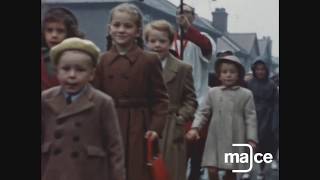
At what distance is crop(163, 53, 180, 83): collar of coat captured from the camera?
3.94 meters

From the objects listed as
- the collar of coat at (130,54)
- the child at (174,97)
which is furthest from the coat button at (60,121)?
the child at (174,97)

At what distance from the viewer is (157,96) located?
12.8ft

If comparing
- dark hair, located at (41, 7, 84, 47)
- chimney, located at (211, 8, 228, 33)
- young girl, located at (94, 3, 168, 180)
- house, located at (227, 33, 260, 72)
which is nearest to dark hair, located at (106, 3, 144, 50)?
young girl, located at (94, 3, 168, 180)

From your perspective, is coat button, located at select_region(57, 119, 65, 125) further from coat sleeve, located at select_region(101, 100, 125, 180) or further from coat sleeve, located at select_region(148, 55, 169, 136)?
coat sleeve, located at select_region(148, 55, 169, 136)

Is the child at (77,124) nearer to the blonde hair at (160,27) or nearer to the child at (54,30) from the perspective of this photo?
the child at (54,30)

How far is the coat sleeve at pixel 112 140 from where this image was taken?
383 cm

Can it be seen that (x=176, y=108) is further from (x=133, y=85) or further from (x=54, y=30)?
(x=54, y=30)

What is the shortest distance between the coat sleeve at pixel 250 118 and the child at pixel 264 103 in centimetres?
2

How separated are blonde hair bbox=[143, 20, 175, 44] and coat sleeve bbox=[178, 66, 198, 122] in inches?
8.0

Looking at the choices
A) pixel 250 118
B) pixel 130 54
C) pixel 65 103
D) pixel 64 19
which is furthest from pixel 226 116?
pixel 64 19

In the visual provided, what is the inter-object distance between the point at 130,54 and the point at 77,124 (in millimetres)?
462
